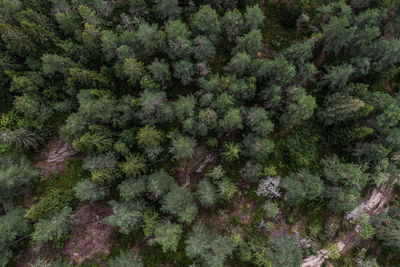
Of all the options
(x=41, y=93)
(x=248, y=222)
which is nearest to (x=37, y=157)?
(x=41, y=93)

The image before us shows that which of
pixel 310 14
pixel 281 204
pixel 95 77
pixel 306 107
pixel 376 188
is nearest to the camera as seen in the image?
pixel 306 107

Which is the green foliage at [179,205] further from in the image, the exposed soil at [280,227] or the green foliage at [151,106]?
the exposed soil at [280,227]

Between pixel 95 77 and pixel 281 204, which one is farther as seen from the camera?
pixel 281 204

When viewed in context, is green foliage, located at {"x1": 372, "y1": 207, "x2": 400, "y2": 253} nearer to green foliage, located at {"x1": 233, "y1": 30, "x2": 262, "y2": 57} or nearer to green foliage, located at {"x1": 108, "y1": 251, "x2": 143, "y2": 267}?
green foliage, located at {"x1": 233, "y1": 30, "x2": 262, "y2": 57}

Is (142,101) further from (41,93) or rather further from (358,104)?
(358,104)

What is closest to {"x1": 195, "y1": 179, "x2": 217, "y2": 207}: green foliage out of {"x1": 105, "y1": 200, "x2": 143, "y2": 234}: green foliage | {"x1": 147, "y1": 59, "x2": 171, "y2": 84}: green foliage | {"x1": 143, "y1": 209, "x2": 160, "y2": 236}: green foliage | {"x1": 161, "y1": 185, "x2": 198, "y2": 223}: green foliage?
{"x1": 161, "y1": 185, "x2": 198, "y2": 223}: green foliage

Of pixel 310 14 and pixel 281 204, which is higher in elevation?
pixel 310 14
